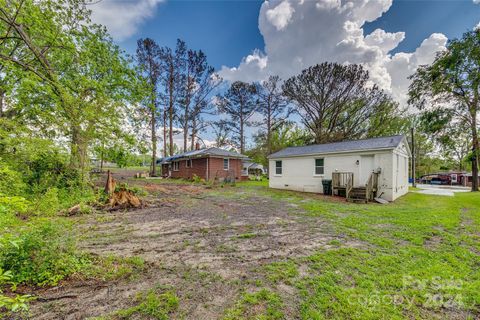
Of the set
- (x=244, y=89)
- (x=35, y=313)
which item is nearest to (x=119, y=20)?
(x=35, y=313)

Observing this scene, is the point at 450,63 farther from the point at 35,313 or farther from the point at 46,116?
the point at 46,116

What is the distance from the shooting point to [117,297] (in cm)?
223

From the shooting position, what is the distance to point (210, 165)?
717 inches

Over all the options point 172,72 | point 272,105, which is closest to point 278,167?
point 272,105

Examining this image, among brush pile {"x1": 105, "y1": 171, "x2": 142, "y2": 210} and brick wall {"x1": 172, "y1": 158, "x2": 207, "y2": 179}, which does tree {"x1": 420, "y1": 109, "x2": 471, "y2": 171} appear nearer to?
brick wall {"x1": 172, "y1": 158, "x2": 207, "y2": 179}

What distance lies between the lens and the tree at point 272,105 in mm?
23672

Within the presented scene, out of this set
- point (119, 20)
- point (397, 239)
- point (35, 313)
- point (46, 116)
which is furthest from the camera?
point (119, 20)

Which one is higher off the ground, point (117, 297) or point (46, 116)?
point (46, 116)

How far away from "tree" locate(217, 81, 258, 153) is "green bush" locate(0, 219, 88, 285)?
23.6 metres

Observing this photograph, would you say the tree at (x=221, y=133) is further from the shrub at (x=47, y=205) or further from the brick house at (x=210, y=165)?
the shrub at (x=47, y=205)

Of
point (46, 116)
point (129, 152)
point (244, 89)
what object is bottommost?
point (129, 152)

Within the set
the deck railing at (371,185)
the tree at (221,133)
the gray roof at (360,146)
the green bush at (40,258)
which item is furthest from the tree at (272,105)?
the green bush at (40,258)

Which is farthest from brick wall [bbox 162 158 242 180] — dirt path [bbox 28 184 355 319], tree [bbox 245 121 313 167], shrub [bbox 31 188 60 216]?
shrub [bbox 31 188 60 216]

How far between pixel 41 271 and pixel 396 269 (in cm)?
513
